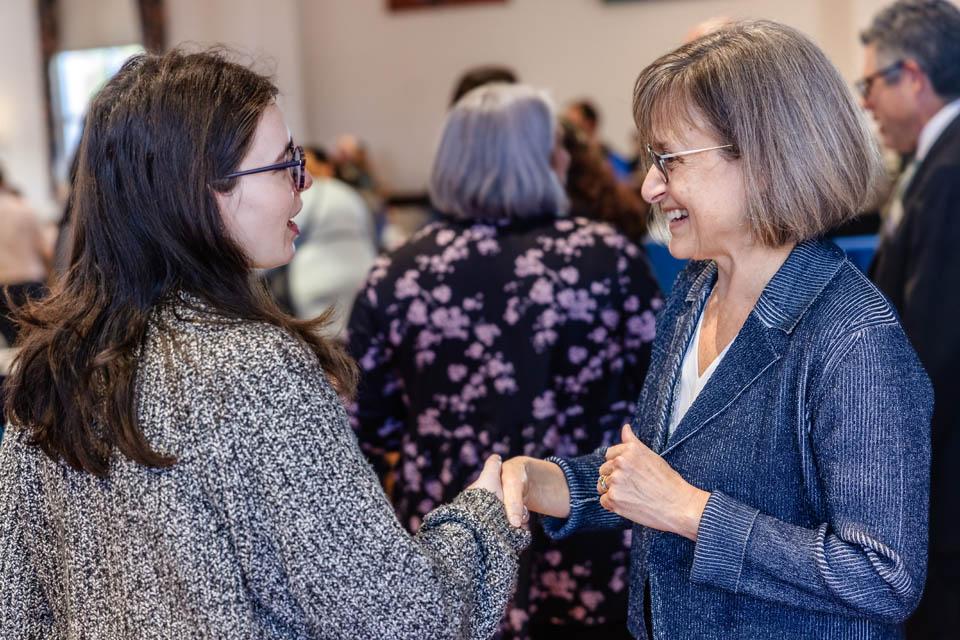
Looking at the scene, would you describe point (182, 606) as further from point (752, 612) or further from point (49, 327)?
point (752, 612)

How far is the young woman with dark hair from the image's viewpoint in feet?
4.09

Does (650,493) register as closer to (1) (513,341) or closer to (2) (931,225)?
(1) (513,341)

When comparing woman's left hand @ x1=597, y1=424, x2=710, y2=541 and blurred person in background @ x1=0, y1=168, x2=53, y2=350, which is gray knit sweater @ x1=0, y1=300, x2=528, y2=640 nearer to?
woman's left hand @ x1=597, y1=424, x2=710, y2=541

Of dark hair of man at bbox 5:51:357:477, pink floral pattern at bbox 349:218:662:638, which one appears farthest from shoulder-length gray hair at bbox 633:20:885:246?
pink floral pattern at bbox 349:218:662:638

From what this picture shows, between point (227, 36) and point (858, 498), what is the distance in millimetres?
9248

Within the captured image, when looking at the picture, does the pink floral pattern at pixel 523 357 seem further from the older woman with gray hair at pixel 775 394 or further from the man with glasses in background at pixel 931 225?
the older woman with gray hair at pixel 775 394

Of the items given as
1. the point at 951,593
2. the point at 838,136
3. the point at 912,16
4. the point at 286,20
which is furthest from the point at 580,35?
the point at 838,136

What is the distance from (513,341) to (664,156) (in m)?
1.01

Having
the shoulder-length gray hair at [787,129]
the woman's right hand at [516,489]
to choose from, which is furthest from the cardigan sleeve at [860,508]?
the woman's right hand at [516,489]

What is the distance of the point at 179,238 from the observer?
1335 millimetres

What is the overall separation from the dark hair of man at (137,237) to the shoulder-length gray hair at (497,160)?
48.8 inches

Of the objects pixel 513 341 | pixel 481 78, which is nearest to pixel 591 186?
pixel 481 78

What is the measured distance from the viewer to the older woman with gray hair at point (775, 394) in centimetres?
133

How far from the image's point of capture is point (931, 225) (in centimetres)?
273
